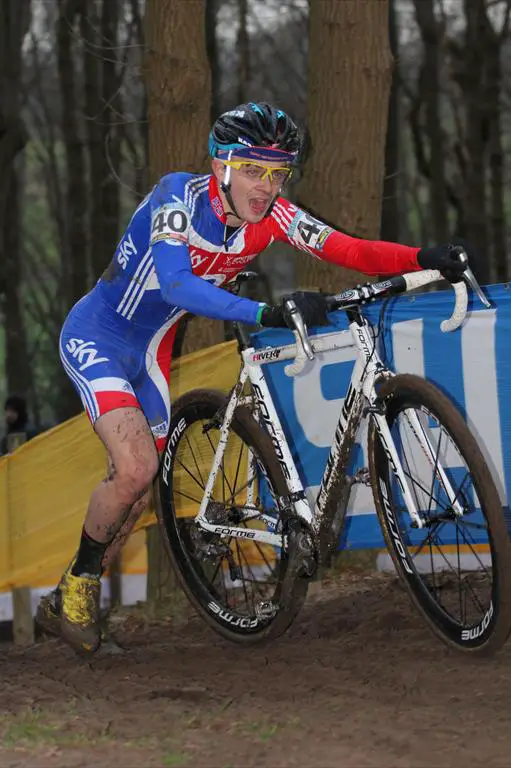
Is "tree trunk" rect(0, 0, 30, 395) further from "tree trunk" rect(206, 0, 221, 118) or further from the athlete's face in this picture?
the athlete's face

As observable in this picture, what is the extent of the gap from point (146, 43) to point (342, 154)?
63.8 inches

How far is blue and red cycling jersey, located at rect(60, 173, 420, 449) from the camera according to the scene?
507 cm

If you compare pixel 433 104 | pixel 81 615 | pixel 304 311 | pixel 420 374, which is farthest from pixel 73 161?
pixel 304 311

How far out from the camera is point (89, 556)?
18.3ft

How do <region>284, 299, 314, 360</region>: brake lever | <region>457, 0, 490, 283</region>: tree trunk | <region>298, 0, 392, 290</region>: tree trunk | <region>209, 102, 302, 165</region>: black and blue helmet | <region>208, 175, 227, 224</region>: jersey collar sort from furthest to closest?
<region>457, 0, 490, 283</region>: tree trunk, <region>298, 0, 392, 290</region>: tree trunk, <region>208, 175, 227, 224</region>: jersey collar, <region>209, 102, 302, 165</region>: black and blue helmet, <region>284, 299, 314, 360</region>: brake lever

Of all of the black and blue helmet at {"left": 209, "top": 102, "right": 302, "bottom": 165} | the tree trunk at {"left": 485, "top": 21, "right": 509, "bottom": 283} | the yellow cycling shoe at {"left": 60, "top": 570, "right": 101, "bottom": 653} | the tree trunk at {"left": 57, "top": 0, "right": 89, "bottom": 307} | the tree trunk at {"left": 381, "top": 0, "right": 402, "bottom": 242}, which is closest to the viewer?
the black and blue helmet at {"left": 209, "top": 102, "right": 302, "bottom": 165}

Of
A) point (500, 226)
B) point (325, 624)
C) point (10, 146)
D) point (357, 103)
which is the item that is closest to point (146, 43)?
point (357, 103)

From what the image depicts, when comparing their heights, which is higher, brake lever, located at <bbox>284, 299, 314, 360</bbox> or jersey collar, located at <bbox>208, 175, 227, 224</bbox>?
jersey collar, located at <bbox>208, 175, 227, 224</bbox>

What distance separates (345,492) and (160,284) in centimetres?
127

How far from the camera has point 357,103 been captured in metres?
7.43

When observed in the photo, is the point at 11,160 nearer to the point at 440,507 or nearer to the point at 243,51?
the point at 243,51

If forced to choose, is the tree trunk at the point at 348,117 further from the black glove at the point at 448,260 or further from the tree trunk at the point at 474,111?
the tree trunk at the point at 474,111

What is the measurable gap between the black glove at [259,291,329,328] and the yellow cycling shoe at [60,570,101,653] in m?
1.80

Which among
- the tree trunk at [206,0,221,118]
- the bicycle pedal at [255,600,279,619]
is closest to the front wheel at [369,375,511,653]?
the bicycle pedal at [255,600,279,619]
